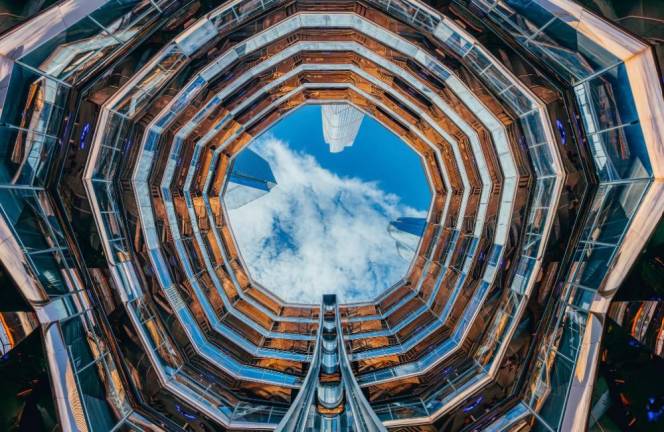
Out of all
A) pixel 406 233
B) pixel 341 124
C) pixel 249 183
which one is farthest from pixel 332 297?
pixel 341 124

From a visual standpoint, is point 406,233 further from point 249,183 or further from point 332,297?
point 332,297

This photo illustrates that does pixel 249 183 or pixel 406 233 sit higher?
pixel 249 183

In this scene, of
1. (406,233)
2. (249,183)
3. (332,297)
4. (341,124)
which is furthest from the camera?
(341,124)

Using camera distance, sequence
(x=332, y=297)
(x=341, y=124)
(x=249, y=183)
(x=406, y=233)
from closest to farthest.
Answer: (x=332, y=297) → (x=249, y=183) → (x=406, y=233) → (x=341, y=124)

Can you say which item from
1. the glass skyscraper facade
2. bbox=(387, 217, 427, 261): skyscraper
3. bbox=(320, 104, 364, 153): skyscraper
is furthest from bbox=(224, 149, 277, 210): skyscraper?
the glass skyscraper facade

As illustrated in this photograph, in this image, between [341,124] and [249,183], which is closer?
[249,183]

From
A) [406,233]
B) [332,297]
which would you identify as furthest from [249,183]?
[332,297]

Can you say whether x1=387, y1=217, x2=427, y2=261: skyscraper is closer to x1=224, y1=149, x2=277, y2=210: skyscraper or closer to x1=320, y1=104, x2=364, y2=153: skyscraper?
x1=320, y1=104, x2=364, y2=153: skyscraper

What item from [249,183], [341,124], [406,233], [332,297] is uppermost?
[341,124]
